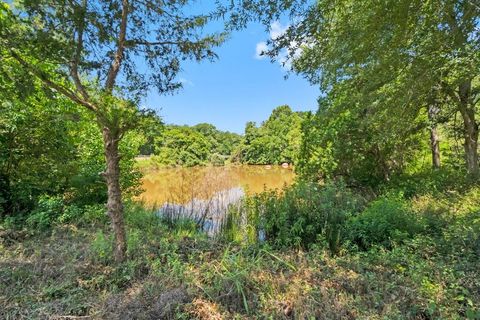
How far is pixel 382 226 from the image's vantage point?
3.55m

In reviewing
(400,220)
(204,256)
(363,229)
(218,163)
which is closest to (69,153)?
(204,256)

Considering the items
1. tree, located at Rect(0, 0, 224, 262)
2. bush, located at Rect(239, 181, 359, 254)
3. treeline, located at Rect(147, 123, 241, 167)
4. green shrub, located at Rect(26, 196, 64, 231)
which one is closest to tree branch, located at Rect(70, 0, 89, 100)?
tree, located at Rect(0, 0, 224, 262)

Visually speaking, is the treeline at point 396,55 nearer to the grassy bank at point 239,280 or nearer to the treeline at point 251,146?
the grassy bank at point 239,280

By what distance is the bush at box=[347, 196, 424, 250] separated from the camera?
3.51 m

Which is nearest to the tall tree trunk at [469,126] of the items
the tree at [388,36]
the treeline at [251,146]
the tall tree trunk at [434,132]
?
the tall tree trunk at [434,132]

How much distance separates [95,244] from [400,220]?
3788mm

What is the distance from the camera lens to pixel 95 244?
9.86ft

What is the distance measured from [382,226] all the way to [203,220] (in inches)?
116

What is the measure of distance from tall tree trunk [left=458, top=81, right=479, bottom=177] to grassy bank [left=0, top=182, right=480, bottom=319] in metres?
3.62

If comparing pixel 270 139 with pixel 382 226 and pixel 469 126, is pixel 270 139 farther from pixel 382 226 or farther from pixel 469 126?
pixel 382 226

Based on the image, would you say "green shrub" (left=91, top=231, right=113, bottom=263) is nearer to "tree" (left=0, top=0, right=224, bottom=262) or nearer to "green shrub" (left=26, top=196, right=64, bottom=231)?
"tree" (left=0, top=0, right=224, bottom=262)

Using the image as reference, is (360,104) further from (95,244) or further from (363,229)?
(95,244)

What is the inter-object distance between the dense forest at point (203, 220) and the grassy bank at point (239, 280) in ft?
0.05

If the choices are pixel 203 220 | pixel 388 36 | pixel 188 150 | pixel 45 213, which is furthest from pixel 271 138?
pixel 388 36
